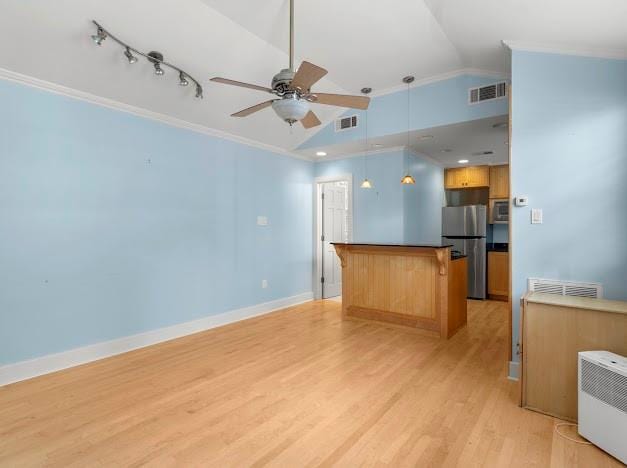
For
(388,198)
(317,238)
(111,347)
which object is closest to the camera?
(111,347)

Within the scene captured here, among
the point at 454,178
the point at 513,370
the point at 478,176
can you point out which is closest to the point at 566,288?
the point at 513,370

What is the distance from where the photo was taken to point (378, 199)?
5.55 metres

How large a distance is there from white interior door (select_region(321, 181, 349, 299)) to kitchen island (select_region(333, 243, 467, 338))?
1.44 metres

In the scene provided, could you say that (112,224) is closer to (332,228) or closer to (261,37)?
(261,37)

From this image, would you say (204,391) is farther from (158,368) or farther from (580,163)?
(580,163)

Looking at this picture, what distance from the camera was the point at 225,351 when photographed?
11.8 ft

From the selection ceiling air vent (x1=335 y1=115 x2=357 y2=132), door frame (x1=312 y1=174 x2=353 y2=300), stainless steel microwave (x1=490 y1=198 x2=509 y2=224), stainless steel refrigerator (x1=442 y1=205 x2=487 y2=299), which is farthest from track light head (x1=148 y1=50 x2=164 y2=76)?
stainless steel microwave (x1=490 y1=198 x2=509 y2=224)

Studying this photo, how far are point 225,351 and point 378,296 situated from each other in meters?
2.13

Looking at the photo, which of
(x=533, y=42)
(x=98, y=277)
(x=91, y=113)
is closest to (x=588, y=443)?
(x=533, y=42)

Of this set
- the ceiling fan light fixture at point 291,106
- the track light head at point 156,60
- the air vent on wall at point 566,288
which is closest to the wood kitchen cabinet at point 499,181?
the air vent on wall at point 566,288

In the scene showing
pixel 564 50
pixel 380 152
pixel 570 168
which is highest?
pixel 564 50

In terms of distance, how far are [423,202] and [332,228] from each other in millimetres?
1761

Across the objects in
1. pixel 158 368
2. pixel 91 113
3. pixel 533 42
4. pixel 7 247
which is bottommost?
pixel 158 368

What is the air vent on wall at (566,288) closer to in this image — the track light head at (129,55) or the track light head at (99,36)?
the track light head at (129,55)
